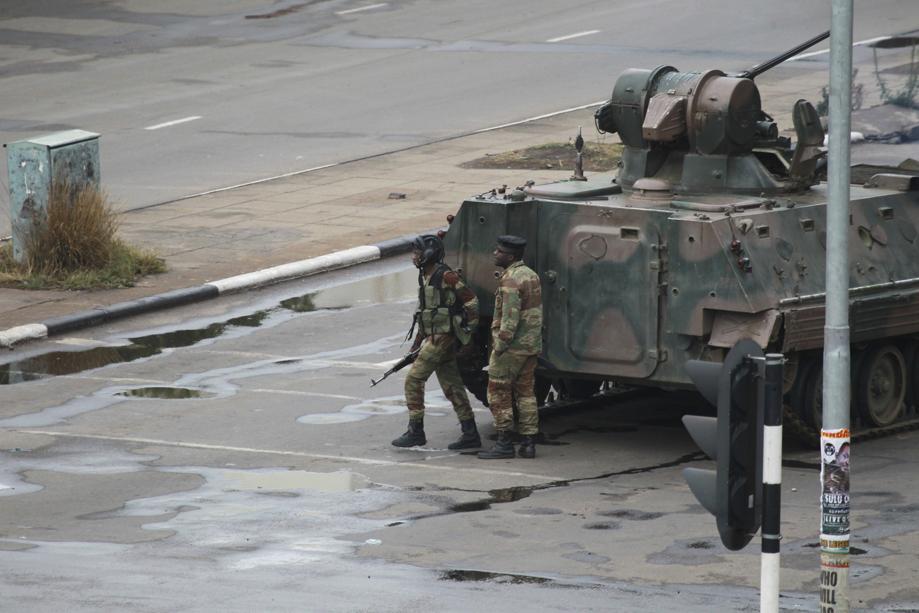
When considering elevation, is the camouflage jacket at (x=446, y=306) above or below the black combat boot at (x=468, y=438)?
above

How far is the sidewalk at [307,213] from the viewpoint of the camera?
66.9ft

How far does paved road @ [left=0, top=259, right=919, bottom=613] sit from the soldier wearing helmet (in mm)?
264

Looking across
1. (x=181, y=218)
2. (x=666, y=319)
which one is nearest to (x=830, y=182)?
(x=666, y=319)

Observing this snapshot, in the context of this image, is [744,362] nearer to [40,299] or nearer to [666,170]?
[666,170]

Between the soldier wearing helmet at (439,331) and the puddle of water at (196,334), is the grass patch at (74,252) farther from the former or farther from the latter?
the soldier wearing helmet at (439,331)

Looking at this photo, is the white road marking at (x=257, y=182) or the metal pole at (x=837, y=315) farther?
the white road marking at (x=257, y=182)

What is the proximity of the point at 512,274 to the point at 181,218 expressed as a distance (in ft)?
32.8

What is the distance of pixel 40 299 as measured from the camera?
1966 cm

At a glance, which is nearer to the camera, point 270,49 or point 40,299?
point 40,299

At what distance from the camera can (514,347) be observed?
559 inches

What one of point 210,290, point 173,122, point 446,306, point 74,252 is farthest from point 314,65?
point 446,306

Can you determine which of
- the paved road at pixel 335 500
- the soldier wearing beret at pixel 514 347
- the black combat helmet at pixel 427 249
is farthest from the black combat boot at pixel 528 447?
the black combat helmet at pixel 427 249

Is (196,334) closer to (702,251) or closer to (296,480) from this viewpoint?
(296,480)

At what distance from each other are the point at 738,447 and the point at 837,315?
174cm
